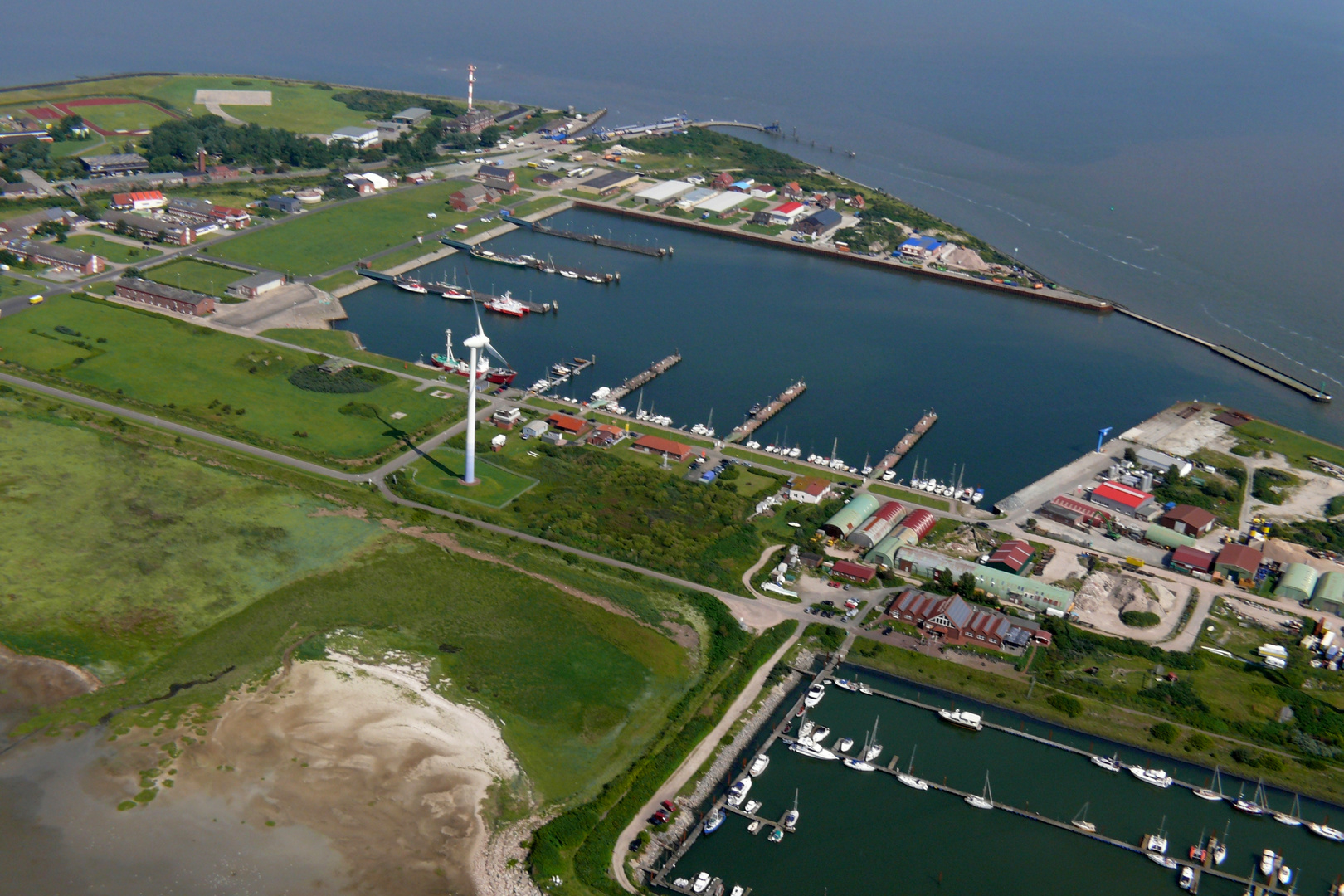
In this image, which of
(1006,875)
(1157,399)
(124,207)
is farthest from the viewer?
(124,207)

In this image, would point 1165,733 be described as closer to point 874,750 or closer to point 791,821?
point 874,750

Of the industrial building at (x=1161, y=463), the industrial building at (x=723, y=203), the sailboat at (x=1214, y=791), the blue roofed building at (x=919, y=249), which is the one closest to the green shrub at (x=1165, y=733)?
the sailboat at (x=1214, y=791)

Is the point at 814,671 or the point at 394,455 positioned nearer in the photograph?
the point at 814,671

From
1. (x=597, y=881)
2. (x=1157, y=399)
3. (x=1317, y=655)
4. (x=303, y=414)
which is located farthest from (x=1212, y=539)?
(x=303, y=414)

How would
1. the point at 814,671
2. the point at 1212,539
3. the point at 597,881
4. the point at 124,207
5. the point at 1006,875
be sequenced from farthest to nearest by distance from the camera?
the point at 124,207
the point at 1212,539
the point at 814,671
the point at 1006,875
the point at 597,881

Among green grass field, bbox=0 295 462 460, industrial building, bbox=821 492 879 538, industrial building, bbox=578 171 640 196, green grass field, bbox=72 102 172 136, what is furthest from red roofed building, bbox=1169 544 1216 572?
Result: green grass field, bbox=72 102 172 136

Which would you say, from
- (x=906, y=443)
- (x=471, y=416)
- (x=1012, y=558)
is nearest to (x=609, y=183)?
(x=906, y=443)

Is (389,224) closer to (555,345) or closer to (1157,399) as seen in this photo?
(555,345)

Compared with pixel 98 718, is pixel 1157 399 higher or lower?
higher
